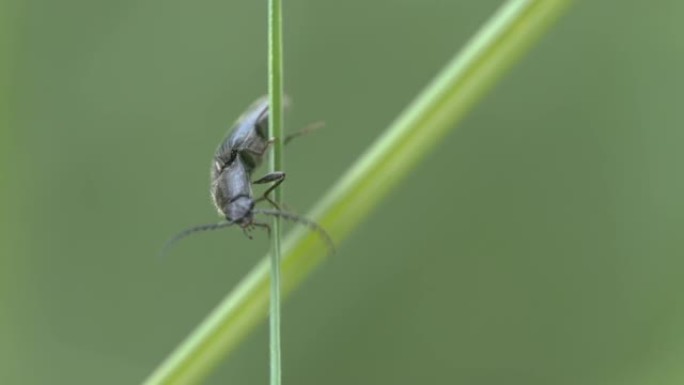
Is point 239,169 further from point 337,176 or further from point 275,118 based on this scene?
point 337,176

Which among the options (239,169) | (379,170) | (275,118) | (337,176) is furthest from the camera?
(337,176)

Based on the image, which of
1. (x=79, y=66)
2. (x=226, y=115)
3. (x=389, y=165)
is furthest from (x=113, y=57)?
(x=389, y=165)

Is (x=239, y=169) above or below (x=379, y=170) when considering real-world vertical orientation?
above

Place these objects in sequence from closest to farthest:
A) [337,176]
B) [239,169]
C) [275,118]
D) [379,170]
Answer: [275,118], [379,170], [239,169], [337,176]

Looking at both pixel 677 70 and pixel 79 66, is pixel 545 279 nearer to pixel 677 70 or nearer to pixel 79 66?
pixel 677 70

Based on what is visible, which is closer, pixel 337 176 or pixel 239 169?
pixel 239 169

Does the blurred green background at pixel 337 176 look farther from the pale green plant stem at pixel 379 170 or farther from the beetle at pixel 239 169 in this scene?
the pale green plant stem at pixel 379 170

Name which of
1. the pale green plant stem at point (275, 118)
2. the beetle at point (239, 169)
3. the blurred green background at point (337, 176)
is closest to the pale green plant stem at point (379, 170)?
the pale green plant stem at point (275, 118)

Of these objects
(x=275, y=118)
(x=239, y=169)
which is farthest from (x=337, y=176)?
(x=275, y=118)
